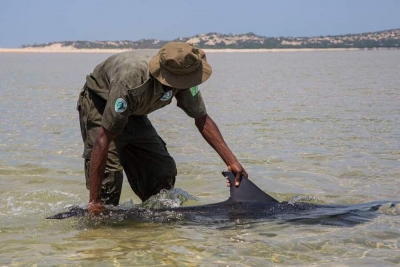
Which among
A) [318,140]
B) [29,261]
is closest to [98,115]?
[29,261]

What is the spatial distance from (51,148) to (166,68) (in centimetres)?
623

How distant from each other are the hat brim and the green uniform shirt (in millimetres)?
126

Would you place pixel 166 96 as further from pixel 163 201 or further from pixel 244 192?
pixel 163 201

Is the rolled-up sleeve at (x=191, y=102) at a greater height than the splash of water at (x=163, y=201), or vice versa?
the rolled-up sleeve at (x=191, y=102)

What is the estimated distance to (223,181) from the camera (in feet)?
27.9

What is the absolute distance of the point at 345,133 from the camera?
12.1 m

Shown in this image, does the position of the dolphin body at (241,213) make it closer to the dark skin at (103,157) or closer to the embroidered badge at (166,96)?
the dark skin at (103,157)

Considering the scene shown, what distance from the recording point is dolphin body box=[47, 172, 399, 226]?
228 inches

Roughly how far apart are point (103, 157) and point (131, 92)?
22.8 inches

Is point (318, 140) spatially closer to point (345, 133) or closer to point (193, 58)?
point (345, 133)

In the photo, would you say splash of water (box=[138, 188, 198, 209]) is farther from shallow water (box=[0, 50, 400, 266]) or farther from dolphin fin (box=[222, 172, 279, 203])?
dolphin fin (box=[222, 172, 279, 203])

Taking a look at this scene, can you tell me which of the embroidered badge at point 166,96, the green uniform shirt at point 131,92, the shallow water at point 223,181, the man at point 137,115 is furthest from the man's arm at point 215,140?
the shallow water at point 223,181

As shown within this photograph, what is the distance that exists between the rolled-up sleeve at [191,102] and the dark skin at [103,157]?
0.31 feet

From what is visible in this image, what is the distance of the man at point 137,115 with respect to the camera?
5137mm
